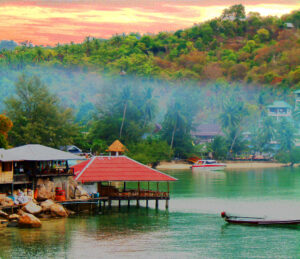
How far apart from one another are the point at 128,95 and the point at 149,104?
6024 millimetres

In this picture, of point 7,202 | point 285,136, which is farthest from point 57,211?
point 285,136

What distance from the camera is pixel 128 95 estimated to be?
92.8 meters

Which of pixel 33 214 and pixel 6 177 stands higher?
pixel 6 177

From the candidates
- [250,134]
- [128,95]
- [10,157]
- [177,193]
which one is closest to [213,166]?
[128,95]

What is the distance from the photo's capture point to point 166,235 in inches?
1326

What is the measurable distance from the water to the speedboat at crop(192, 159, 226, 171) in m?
37.6

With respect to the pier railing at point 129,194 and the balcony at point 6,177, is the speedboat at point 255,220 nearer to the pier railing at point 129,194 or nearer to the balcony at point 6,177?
the pier railing at point 129,194

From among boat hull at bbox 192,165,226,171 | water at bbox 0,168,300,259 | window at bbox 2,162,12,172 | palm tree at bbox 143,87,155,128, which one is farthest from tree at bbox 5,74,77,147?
palm tree at bbox 143,87,155,128

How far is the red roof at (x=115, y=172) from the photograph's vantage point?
4159 centimetres

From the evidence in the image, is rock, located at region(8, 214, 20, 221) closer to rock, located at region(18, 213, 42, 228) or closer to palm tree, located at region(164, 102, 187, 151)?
rock, located at region(18, 213, 42, 228)

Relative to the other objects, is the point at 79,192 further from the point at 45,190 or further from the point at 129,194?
the point at 129,194

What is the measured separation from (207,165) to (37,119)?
28.0 metres

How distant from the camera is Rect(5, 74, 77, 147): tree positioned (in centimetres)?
6638

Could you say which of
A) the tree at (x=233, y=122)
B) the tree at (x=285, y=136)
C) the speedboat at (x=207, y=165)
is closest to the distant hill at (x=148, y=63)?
the tree at (x=233, y=122)
